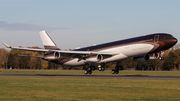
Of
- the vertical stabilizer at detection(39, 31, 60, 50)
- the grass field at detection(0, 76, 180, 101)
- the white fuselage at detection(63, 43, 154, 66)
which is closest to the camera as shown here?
the grass field at detection(0, 76, 180, 101)

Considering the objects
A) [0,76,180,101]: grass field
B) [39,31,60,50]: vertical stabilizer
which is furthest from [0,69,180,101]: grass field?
[39,31,60,50]: vertical stabilizer

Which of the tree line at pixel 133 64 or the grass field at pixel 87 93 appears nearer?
the grass field at pixel 87 93

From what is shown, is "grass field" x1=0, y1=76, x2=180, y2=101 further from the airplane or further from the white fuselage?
the white fuselage

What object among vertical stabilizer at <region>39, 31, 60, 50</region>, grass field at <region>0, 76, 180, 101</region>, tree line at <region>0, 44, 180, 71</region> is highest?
vertical stabilizer at <region>39, 31, 60, 50</region>

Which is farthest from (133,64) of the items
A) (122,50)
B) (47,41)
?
(122,50)

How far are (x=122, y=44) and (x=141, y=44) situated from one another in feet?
15.2

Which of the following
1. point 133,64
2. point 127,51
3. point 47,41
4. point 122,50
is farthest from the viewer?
point 133,64

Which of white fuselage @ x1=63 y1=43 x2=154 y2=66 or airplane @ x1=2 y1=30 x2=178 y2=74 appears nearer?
airplane @ x1=2 y1=30 x2=178 y2=74

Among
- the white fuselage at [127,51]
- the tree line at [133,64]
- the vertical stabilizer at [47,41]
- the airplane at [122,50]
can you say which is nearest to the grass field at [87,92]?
the airplane at [122,50]

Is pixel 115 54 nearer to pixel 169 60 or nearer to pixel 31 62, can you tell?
pixel 169 60

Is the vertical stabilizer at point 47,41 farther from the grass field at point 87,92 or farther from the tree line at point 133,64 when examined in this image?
the tree line at point 133,64

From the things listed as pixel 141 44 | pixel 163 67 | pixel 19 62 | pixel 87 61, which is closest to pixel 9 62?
pixel 19 62

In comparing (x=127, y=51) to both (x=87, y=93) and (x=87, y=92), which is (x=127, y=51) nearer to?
(x=87, y=92)

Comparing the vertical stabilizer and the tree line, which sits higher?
the vertical stabilizer
